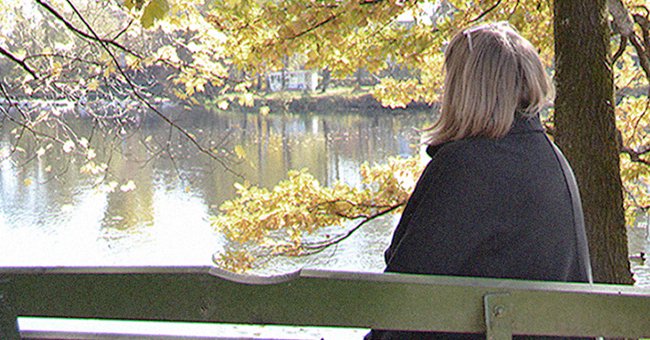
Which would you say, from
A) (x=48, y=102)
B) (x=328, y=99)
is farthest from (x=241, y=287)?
(x=328, y=99)

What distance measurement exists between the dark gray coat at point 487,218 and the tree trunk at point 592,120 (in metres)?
3.61

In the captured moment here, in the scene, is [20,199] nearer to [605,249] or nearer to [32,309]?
[605,249]

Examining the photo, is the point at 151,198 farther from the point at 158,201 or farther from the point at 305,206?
the point at 305,206

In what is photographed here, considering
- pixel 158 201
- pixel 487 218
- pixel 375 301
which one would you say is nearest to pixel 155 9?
pixel 487 218

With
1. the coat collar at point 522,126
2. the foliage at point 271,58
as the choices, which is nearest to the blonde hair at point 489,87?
the coat collar at point 522,126

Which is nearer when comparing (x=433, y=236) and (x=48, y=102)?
(x=433, y=236)

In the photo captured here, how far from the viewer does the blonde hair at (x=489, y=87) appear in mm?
1952

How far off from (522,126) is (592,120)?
3.58m

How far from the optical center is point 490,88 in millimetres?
1974

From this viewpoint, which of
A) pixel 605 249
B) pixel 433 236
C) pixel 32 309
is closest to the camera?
pixel 32 309

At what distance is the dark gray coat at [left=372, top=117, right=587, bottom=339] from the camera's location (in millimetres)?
1857

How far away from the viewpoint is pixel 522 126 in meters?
1.99

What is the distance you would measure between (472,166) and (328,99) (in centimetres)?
4996

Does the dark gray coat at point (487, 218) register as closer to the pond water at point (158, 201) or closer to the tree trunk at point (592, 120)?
the tree trunk at point (592, 120)
